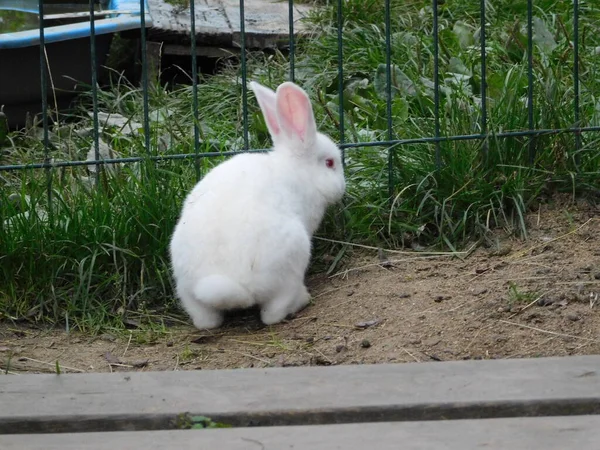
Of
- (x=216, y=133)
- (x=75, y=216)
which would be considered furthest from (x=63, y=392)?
(x=216, y=133)

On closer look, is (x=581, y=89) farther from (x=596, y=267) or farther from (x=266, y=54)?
(x=266, y=54)

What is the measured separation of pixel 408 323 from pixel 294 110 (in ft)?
3.15

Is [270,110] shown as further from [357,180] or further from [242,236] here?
[242,236]

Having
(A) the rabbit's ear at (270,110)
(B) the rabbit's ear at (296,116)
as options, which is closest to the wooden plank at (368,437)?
(B) the rabbit's ear at (296,116)

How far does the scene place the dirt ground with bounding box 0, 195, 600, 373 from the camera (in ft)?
10.5

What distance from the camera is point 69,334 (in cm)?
365

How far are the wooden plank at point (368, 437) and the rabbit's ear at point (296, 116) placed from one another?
189 cm

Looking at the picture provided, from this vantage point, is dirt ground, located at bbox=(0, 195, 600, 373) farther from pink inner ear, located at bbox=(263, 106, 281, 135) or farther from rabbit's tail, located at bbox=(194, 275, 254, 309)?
pink inner ear, located at bbox=(263, 106, 281, 135)

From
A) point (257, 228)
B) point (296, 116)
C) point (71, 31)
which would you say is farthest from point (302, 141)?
point (71, 31)

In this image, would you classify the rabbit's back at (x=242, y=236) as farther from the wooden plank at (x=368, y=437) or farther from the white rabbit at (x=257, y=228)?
the wooden plank at (x=368, y=437)

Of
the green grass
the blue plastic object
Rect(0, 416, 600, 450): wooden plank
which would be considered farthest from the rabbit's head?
the blue plastic object

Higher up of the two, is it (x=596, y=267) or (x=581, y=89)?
(x=581, y=89)

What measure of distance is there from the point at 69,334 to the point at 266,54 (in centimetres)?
353

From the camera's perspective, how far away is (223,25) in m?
6.93
